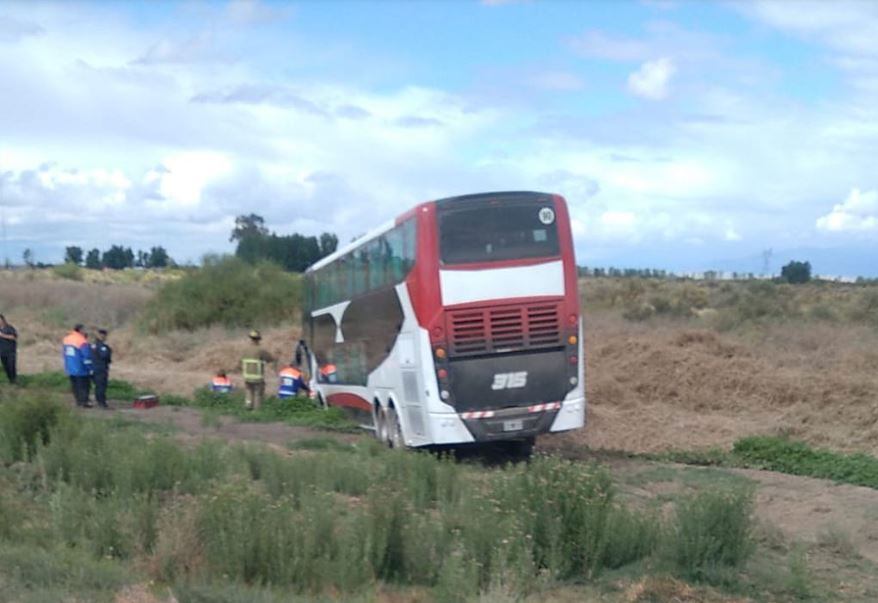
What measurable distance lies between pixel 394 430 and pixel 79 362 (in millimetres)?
9078

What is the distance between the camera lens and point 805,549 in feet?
40.3

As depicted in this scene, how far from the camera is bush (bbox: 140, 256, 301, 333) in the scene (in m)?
52.9

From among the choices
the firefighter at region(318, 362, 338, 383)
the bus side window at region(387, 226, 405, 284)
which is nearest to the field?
the firefighter at region(318, 362, 338, 383)

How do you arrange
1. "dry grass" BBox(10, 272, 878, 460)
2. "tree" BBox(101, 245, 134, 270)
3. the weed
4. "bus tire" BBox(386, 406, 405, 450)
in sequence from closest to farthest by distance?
the weed < "bus tire" BBox(386, 406, 405, 450) < "dry grass" BBox(10, 272, 878, 460) < "tree" BBox(101, 245, 134, 270)

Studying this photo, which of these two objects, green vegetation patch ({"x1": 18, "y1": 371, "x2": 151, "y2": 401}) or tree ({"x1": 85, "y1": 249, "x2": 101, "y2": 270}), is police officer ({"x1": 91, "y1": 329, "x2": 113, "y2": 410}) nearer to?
green vegetation patch ({"x1": 18, "y1": 371, "x2": 151, "y2": 401})

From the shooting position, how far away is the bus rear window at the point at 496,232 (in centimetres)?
1784

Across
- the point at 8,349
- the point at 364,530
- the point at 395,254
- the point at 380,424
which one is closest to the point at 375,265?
the point at 395,254

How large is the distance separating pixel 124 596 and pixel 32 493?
521 centimetres

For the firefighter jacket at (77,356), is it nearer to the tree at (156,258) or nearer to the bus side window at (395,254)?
the bus side window at (395,254)

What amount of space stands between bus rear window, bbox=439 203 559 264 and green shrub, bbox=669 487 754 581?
7.69 meters

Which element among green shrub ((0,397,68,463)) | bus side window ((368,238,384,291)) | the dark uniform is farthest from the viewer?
the dark uniform

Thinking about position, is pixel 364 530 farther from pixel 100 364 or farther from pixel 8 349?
pixel 8 349

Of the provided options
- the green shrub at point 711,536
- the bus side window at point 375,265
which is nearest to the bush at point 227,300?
the bus side window at point 375,265

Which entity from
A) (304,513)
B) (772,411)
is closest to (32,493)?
(304,513)
